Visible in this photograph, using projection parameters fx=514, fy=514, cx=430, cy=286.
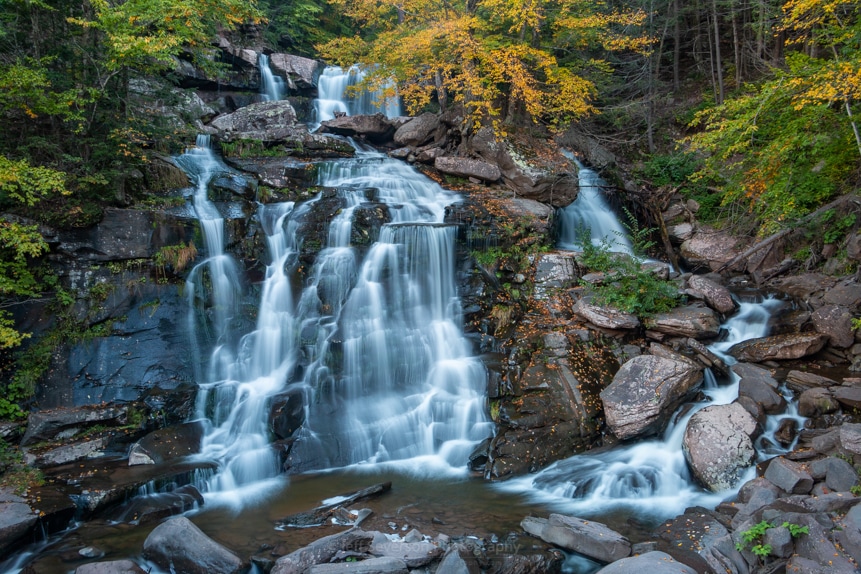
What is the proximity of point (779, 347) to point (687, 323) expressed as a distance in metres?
1.41

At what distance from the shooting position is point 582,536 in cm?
584

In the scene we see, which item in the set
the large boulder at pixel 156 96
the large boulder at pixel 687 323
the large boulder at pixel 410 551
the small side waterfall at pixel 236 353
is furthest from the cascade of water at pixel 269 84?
the large boulder at pixel 410 551

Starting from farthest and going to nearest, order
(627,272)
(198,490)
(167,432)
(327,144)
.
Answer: (327,144), (627,272), (167,432), (198,490)

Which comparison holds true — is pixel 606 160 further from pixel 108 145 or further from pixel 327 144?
pixel 108 145

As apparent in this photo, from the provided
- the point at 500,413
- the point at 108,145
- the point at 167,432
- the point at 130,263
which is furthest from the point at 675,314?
the point at 108,145

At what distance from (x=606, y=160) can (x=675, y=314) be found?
7.98 m

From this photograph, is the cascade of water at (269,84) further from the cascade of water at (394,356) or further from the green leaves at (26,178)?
the green leaves at (26,178)

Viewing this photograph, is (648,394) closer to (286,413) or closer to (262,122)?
(286,413)

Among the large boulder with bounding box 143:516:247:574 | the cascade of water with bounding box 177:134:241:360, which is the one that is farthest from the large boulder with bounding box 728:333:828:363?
the cascade of water with bounding box 177:134:241:360

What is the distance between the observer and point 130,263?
383 inches

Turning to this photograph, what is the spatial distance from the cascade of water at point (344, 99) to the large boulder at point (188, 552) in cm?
1473

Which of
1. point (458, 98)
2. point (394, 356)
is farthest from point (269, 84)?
point (394, 356)

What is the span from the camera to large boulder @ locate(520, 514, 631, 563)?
573 centimetres

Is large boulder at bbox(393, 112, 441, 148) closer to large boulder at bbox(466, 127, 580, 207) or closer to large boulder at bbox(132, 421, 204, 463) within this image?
large boulder at bbox(466, 127, 580, 207)
